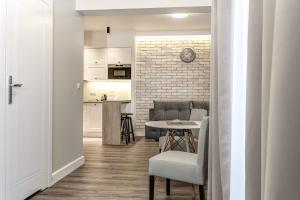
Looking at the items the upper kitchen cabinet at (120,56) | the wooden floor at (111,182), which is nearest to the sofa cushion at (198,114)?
the wooden floor at (111,182)

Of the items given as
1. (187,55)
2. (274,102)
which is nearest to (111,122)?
(187,55)

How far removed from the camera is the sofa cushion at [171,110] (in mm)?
7007

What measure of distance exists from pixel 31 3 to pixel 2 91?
1.03 m

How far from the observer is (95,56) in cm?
776

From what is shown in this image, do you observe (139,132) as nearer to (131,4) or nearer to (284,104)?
(131,4)

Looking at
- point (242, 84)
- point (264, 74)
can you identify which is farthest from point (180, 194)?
point (264, 74)

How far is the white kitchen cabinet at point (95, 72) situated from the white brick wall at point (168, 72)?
2.87 feet

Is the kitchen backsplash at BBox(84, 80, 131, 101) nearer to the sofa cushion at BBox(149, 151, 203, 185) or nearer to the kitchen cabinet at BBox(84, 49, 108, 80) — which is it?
the kitchen cabinet at BBox(84, 49, 108, 80)

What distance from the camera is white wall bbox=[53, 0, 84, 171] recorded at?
146 inches

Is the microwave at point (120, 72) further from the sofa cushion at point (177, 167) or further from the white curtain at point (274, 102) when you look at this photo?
the white curtain at point (274, 102)

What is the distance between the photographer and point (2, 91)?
102 inches

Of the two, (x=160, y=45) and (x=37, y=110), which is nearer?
(x=37, y=110)

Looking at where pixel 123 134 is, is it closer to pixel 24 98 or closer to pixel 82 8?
pixel 82 8

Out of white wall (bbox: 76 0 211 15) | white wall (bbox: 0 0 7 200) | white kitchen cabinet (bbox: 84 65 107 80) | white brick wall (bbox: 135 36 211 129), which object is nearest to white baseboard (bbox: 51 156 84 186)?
white wall (bbox: 0 0 7 200)
